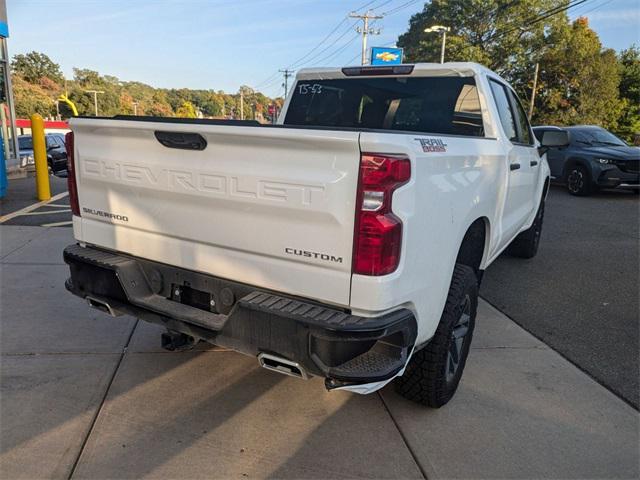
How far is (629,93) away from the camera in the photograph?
130ft

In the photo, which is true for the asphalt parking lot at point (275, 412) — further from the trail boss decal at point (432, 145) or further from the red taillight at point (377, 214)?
the trail boss decal at point (432, 145)

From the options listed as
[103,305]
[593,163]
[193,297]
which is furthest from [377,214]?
[593,163]

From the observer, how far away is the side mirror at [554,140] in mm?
5297

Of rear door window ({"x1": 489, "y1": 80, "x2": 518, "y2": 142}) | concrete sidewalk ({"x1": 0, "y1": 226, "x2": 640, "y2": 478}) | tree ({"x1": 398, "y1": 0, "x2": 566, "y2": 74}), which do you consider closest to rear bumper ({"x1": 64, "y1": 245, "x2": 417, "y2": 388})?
concrete sidewalk ({"x1": 0, "y1": 226, "x2": 640, "y2": 478})

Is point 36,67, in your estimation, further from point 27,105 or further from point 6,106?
point 6,106

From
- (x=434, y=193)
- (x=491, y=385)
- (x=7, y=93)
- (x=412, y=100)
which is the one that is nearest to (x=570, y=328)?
(x=491, y=385)

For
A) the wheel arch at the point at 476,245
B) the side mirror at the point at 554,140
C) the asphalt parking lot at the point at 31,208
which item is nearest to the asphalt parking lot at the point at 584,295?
the wheel arch at the point at 476,245

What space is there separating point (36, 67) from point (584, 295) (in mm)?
109717

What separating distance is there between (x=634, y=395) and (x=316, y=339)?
2.44 m

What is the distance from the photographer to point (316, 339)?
2.10 meters

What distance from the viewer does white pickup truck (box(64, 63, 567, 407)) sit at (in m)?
2.07

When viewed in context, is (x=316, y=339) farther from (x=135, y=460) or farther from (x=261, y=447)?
(x=135, y=460)

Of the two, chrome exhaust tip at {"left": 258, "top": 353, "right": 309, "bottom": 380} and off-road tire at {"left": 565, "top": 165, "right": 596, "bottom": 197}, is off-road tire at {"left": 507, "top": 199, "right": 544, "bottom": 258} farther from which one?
off-road tire at {"left": 565, "top": 165, "right": 596, "bottom": 197}

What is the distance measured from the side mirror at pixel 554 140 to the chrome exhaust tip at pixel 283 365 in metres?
4.32
